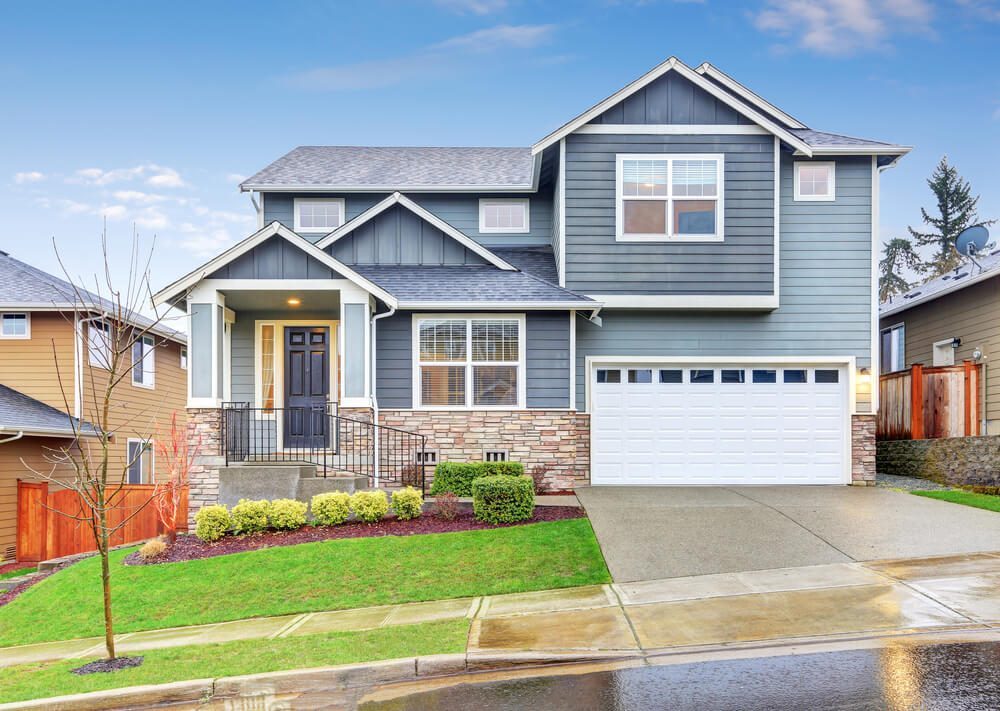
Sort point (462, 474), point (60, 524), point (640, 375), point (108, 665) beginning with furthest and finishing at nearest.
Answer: point (640, 375)
point (60, 524)
point (462, 474)
point (108, 665)

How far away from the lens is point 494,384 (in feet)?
46.2

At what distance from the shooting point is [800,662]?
564 cm

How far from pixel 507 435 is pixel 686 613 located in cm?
715

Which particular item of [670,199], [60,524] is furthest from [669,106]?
[60,524]

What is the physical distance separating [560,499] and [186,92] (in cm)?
1622

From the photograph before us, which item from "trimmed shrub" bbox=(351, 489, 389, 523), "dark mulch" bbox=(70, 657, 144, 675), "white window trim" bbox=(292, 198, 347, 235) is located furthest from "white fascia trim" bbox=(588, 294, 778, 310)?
"dark mulch" bbox=(70, 657, 144, 675)

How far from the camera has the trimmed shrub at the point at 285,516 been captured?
11.0m

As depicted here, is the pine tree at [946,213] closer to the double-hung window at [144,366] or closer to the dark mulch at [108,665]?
the double-hung window at [144,366]

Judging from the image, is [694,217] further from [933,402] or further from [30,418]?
[30,418]

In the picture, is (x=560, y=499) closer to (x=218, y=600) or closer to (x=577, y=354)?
(x=577, y=354)

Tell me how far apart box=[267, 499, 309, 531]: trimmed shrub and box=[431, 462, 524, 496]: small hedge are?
2.06 metres

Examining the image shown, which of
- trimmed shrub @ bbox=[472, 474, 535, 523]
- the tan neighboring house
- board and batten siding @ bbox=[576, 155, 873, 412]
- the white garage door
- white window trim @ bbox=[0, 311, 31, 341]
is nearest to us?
trimmed shrub @ bbox=[472, 474, 535, 523]

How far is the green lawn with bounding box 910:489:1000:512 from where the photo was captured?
11.6 meters

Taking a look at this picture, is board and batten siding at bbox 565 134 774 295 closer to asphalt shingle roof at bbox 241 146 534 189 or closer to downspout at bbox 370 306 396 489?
asphalt shingle roof at bbox 241 146 534 189
